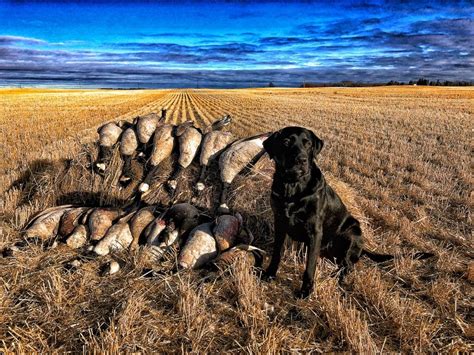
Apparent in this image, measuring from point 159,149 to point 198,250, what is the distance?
6.50 feet

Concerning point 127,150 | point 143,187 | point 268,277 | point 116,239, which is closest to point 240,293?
point 268,277

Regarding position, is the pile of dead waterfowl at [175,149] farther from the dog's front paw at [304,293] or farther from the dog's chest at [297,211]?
the dog's front paw at [304,293]

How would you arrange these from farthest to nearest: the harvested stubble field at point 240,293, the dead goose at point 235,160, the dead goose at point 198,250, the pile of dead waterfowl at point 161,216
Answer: the dead goose at point 235,160 < the pile of dead waterfowl at point 161,216 < the dead goose at point 198,250 < the harvested stubble field at point 240,293

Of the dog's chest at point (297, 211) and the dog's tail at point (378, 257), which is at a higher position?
the dog's chest at point (297, 211)

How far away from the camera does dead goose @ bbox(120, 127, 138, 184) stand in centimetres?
538

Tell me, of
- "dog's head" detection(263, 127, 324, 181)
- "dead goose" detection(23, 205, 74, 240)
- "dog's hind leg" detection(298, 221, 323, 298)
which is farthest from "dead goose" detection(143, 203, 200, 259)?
"dog's hind leg" detection(298, 221, 323, 298)

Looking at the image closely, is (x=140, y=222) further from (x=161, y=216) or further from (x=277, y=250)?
(x=277, y=250)

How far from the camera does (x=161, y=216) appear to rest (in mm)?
4250

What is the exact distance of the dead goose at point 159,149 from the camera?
17.1 ft

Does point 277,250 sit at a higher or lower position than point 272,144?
lower

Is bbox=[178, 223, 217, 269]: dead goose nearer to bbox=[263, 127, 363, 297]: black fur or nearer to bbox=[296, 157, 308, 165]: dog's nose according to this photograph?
bbox=[263, 127, 363, 297]: black fur

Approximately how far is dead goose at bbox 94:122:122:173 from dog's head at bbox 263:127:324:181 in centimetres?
299

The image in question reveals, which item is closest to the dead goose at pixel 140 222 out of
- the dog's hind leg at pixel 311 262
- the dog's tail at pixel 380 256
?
the dog's hind leg at pixel 311 262

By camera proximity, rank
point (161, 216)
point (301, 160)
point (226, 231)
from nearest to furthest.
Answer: point (301, 160), point (226, 231), point (161, 216)
